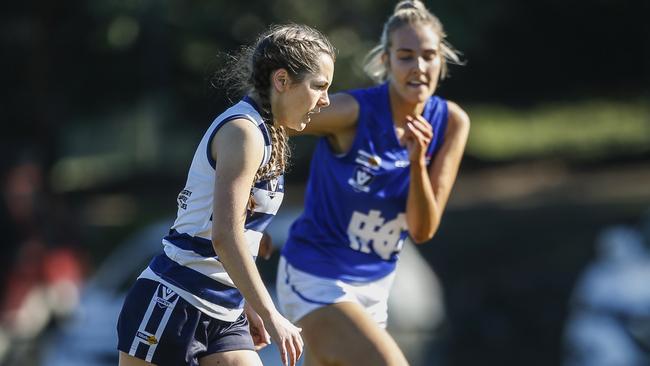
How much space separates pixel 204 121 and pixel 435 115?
25.8 feet

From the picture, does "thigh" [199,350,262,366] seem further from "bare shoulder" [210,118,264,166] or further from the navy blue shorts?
"bare shoulder" [210,118,264,166]

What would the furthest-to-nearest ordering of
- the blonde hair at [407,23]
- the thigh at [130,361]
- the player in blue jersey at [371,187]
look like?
1. the blonde hair at [407,23]
2. the player in blue jersey at [371,187]
3. the thigh at [130,361]

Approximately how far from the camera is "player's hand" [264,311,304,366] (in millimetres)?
3236

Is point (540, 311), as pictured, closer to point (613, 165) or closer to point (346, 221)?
point (346, 221)

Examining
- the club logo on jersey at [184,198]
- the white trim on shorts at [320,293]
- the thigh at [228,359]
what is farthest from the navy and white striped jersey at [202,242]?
the white trim on shorts at [320,293]

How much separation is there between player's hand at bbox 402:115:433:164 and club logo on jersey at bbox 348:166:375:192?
25cm

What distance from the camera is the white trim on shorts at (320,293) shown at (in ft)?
14.6

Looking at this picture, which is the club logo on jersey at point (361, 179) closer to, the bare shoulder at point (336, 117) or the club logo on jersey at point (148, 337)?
the bare shoulder at point (336, 117)

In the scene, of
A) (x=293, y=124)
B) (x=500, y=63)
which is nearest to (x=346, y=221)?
(x=293, y=124)

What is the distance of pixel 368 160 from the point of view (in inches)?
175

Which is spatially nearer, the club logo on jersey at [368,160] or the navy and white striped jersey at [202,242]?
the navy and white striped jersey at [202,242]

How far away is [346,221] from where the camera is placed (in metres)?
4.49

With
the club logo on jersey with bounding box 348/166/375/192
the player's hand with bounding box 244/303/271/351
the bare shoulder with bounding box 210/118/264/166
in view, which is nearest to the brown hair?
the bare shoulder with bounding box 210/118/264/166

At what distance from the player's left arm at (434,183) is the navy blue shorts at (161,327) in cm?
107
